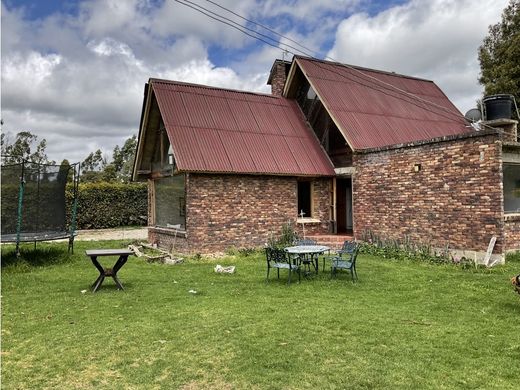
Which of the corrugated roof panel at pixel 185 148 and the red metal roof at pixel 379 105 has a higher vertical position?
the red metal roof at pixel 379 105

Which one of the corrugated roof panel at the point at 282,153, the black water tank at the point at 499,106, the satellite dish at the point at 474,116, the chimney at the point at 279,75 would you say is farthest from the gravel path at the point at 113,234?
the satellite dish at the point at 474,116

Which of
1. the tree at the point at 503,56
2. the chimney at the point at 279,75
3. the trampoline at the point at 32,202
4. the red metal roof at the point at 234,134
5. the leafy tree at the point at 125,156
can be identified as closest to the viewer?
the trampoline at the point at 32,202

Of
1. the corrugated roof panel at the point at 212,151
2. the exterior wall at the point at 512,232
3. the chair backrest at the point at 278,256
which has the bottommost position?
the chair backrest at the point at 278,256

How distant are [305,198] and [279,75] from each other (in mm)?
6766

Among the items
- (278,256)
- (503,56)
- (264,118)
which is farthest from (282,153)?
(503,56)

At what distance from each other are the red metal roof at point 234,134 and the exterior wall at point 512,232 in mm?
6104

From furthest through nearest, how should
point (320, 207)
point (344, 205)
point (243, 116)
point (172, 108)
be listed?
point (344, 205) < point (243, 116) < point (320, 207) < point (172, 108)

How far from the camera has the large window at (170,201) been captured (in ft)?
47.6

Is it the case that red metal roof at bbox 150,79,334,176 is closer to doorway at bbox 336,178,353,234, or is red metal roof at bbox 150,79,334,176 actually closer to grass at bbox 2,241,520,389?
doorway at bbox 336,178,353,234

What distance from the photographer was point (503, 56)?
24172mm

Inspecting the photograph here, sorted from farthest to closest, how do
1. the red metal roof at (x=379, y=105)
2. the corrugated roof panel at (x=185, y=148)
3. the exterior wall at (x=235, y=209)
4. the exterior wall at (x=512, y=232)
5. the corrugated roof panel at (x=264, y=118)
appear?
the corrugated roof panel at (x=264, y=118) → the red metal roof at (x=379, y=105) → the exterior wall at (x=235, y=209) → the corrugated roof panel at (x=185, y=148) → the exterior wall at (x=512, y=232)

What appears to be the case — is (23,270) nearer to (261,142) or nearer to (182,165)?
(182,165)

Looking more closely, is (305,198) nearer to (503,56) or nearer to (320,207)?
(320,207)

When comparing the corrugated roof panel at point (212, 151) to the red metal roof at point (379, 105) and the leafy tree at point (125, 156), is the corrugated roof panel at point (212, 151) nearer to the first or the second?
the red metal roof at point (379, 105)
